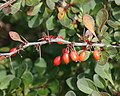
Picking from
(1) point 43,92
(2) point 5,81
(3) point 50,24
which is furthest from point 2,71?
(3) point 50,24

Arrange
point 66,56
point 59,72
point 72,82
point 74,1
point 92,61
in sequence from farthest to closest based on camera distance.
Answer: point 59,72 < point 92,61 < point 72,82 < point 74,1 < point 66,56

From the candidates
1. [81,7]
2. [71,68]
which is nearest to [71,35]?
[81,7]

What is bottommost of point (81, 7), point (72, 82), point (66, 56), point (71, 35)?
point (72, 82)

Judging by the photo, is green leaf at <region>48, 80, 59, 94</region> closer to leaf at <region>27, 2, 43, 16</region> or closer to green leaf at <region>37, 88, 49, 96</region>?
green leaf at <region>37, 88, 49, 96</region>

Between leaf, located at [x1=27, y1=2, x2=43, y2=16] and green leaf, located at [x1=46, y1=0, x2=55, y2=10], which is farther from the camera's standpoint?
leaf, located at [x1=27, y1=2, x2=43, y2=16]

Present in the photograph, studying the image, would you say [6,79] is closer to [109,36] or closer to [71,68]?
[71,68]

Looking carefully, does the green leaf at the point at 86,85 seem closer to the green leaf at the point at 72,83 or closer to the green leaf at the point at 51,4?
the green leaf at the point at 72,83

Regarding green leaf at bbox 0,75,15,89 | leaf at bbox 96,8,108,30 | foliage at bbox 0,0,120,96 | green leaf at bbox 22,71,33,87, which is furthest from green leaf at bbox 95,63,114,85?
green leaf at bbox 0,75,15,89
